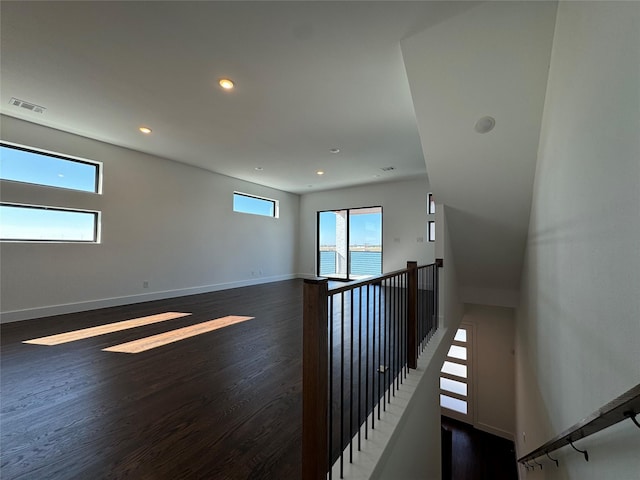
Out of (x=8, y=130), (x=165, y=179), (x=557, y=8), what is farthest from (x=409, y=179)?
(x=8, y=130)

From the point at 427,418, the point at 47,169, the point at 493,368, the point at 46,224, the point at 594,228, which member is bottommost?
the point at 493,368

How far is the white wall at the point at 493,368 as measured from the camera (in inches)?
200

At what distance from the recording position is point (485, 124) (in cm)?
254

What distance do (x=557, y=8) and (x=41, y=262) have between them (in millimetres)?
6484

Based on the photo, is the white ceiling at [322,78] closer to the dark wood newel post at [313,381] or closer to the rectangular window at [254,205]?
the dark wood newel post at [313,381]

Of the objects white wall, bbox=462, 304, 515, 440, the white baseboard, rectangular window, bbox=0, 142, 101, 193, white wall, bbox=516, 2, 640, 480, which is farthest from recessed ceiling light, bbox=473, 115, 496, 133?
the white baseboard

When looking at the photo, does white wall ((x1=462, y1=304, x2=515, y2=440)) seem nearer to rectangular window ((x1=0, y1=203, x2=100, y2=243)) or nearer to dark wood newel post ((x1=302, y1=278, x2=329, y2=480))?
dark wood newel post ((x1=302, y1=278, x2=329, y2=480))

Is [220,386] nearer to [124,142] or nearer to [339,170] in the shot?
[124,142]

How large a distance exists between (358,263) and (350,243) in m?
0.66

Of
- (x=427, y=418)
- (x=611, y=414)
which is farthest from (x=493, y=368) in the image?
(x=611, y=414)

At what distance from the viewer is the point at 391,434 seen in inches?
64.6

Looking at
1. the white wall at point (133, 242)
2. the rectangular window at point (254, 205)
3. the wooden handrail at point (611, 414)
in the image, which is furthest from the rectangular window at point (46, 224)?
the wooden handrail at point (611, 414)

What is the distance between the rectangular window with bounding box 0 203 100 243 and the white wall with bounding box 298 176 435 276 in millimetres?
5755

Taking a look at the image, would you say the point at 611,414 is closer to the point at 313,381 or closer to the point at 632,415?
the point at 632,415
